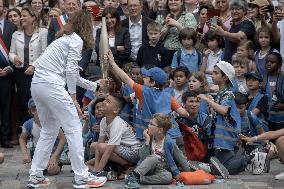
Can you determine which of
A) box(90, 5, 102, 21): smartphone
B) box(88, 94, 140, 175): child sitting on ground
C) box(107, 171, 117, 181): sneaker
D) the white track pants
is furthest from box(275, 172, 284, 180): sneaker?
box(90, 5, 102, 21): smartphone

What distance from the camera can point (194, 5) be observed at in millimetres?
11656

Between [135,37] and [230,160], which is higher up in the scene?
[135,37]

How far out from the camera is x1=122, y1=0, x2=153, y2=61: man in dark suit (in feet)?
36.6

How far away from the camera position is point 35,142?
9.16 m

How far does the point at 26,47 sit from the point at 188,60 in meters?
2.28

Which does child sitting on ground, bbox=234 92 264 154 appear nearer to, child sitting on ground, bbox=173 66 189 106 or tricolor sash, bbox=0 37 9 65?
child sitting on ground, bbox=173 66 189 106

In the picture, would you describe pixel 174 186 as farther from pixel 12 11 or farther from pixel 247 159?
pixel 12 11

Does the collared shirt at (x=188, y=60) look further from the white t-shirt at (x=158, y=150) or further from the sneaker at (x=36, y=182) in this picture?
the sneaker at (x=36, y=182)

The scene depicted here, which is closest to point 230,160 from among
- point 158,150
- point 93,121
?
point 158,150

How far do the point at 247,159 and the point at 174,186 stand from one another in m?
1.18

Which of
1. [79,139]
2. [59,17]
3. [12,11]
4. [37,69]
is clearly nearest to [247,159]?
[79,139]

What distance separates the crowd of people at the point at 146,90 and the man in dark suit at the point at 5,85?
1 cm

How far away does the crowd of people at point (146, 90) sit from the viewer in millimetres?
8250

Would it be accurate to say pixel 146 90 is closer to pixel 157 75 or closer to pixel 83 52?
pixel 157 75
